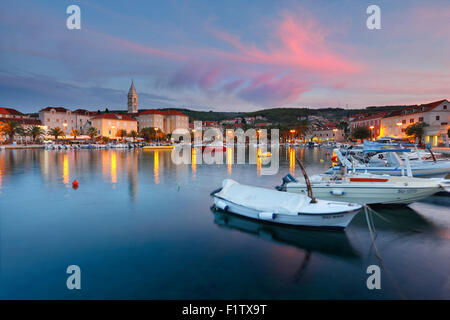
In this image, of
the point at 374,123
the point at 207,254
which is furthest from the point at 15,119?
the point at 374,123

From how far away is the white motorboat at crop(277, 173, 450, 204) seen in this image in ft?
38.0

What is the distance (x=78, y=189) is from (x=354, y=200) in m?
17.5

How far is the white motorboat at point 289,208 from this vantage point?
9.25 meters

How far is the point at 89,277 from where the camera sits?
7.29 m

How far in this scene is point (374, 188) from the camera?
11906 millimetres

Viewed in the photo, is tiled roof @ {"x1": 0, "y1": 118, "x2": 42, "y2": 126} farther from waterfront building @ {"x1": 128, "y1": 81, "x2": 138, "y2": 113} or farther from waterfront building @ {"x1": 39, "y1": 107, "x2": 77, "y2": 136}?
waterfront building @ {"x1": 128, "y1": 81, "x2": 138, "y2": 113}

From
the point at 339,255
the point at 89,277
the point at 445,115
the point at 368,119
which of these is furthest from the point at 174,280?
the point at 368,119

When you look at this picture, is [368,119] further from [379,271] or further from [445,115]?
[379,271]

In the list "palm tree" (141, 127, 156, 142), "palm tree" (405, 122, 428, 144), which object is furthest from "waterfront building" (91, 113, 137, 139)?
"palm tree" (405, 122, 428, 144)

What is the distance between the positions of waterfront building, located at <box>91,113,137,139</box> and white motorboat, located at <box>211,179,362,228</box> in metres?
96.7

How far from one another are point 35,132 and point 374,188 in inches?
4031

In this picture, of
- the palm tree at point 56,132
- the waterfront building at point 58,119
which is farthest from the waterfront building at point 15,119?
the palm tree at point 56,132

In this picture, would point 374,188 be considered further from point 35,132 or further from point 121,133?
point 35,132

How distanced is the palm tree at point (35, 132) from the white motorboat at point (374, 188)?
99305 mm
